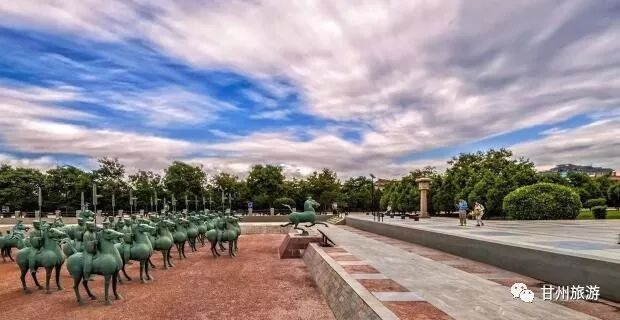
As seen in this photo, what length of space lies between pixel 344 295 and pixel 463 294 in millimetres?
2310

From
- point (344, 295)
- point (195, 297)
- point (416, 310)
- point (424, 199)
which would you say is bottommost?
point (195, 297)

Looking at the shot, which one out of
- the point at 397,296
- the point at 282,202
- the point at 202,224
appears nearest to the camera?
the point at 397,296

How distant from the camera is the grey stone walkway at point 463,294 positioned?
7020mm

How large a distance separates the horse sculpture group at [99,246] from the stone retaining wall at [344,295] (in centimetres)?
519

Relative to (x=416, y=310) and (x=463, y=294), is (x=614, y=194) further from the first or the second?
(x=416, y=310)

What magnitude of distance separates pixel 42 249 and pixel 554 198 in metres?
27.4

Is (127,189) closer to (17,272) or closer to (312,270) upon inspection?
(17,272)

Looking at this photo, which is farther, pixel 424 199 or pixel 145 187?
pixel 145 187

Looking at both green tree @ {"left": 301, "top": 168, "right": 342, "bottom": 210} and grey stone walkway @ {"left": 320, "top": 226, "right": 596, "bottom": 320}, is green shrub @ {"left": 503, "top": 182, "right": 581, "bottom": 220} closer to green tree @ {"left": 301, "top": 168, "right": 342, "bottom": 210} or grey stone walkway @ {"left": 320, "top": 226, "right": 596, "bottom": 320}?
grey stone walkway @ {"left": 320, "top": 226, "right": 596, "bottom": 320}

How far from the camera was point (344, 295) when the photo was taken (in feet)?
28.9

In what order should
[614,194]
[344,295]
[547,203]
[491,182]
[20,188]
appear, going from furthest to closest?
[20,188], [614,194], [491,182], [547,203], [344,295]

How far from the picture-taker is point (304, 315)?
944cm

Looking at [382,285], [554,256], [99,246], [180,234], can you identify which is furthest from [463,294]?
[180,234]

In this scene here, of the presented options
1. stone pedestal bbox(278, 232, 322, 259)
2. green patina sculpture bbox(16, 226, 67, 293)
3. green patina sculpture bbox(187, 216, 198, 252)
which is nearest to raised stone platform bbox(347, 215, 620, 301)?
stone pedestal bbox(278, 232, 322, 259)
